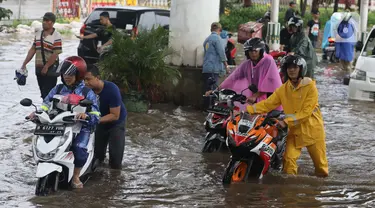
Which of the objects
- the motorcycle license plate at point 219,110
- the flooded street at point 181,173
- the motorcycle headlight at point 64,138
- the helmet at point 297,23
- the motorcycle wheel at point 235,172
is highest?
the helmet at point 297,23

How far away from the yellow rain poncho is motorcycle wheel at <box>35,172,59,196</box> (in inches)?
96.1

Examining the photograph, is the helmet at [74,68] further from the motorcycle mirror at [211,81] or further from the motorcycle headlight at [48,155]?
the motorcycle mirror at [211,81]

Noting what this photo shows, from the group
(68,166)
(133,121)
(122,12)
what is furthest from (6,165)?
(122,12)

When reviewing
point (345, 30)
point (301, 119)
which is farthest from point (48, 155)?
point (345, 30)

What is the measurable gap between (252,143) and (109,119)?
65.6 inches

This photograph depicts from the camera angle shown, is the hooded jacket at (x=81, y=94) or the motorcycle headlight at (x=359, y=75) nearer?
the hooded jacket at (x=81, y=94)

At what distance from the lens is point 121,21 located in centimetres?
1773

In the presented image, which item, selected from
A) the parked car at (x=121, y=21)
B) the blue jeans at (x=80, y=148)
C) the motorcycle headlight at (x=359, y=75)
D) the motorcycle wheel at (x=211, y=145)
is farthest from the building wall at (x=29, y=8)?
the blue jeans at (x=80, y=148)

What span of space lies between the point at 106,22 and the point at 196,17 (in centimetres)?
208

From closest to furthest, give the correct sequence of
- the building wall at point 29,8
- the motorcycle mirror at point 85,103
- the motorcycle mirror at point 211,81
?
the motorcycle mirror at point 85,103 → the motorcycle mirror at point 211,81 → the building wall at point 29,8

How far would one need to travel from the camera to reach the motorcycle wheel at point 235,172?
29.0 feet

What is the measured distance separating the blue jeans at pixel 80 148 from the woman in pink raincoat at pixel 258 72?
263cm

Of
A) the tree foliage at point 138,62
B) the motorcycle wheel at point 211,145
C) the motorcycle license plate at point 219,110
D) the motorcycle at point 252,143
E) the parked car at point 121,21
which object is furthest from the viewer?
the parked car at point 121,21

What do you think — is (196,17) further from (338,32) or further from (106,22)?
(338,32)
